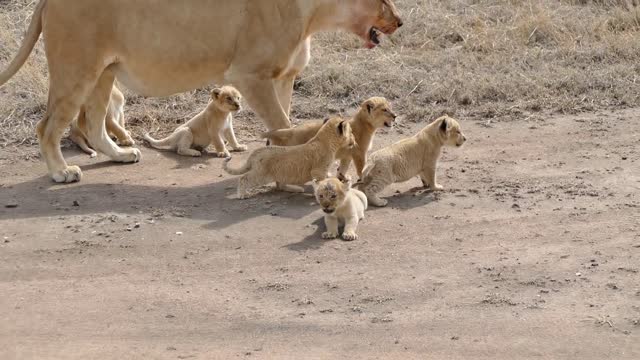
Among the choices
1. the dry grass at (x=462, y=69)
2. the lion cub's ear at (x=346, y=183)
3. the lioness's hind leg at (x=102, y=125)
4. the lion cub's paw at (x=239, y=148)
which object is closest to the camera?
the lion cub's ear at (x=346, y=183)

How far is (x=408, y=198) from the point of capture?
875 cm

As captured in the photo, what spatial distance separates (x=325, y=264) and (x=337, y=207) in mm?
539

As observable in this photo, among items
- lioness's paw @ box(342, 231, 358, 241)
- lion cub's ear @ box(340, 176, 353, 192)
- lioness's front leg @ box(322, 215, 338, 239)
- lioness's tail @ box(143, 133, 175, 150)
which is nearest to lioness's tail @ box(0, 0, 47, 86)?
lioness's tail @ box(143, 133, 175, 150)

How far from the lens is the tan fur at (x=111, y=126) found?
9.93 metres

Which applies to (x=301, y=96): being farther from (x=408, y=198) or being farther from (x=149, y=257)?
(x=149, y=257)

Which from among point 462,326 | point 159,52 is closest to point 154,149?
point 159,52

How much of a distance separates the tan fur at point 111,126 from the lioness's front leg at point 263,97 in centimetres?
134

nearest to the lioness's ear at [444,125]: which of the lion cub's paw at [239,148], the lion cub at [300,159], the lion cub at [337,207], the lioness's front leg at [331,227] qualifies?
the lion cub at [300,159]

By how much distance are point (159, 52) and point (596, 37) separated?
5.21 m

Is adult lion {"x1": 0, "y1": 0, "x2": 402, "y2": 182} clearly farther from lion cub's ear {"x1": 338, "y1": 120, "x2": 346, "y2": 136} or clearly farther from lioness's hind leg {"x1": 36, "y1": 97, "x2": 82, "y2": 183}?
lion cub's ear {"x1": 338, "y1": 120, "x2": 346, "y2": 136}

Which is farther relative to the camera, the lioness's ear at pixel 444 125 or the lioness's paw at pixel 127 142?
the lioness's paw at pixel 127 142

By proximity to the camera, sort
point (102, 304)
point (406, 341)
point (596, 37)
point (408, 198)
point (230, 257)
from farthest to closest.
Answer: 1. point (596, 37)
2. point (408, 198)
3. point (230, 257)
4. point (102, 304)
5. point (406, 341)

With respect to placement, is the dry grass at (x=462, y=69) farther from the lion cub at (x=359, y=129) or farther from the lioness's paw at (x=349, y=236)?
the lioness's paw at (x=349, y=236)

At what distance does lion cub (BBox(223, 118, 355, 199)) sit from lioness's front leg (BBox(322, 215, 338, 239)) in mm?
711
